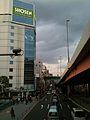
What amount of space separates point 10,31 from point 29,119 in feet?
280

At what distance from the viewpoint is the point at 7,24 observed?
400ft

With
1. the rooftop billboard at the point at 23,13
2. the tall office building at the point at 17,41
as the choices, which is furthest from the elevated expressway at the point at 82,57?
the rooftop billboard at the point at 23,13

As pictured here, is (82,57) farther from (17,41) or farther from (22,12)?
(22,12)

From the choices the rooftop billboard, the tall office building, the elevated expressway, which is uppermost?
the rooftop billboard

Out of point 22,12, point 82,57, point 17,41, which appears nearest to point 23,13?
point 22,12

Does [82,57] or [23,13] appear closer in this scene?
[82,57]

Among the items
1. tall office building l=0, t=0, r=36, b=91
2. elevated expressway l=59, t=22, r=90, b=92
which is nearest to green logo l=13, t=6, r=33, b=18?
tall office building l=0, t=0, r=36, b=91

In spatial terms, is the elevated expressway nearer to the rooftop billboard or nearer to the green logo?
the rooftop billboard

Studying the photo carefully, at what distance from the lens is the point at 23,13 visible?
12775 centimetres

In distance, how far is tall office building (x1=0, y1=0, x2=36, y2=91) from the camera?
396 ft

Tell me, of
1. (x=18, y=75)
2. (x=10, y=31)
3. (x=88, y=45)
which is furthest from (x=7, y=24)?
(x=88, y=45)

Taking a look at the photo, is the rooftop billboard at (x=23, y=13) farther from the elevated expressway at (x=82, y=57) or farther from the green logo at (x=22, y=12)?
the elevated expressway at (x=82, y=57)

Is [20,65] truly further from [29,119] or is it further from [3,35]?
[29,119]

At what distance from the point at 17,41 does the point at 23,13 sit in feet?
42.7
